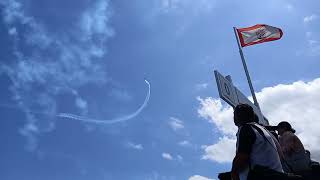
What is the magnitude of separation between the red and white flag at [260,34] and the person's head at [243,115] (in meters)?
14.3

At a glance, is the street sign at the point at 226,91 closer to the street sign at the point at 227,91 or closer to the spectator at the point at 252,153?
the street sign at the point at 227,91

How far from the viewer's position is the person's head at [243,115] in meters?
4.60

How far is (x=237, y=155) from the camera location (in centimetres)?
435

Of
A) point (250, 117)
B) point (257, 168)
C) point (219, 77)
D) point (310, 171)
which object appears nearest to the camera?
point (257, 168)

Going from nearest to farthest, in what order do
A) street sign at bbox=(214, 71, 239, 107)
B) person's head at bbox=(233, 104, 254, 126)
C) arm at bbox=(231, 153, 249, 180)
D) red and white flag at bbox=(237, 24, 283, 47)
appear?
arm at bbox=(231, 153, 249, 180)
person's head at bbox=(233, 104, 254, 126)
street sign at bbox=(214, 71, 239, 107)
red and white flag at bbox=(237, 24, 283, 47)

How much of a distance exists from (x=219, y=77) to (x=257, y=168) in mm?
8121

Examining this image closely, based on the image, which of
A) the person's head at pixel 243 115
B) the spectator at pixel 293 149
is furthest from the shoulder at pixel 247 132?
the spectator at pixel 293 149

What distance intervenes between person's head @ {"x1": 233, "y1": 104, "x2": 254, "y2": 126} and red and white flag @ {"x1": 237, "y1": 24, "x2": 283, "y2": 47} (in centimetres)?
1426

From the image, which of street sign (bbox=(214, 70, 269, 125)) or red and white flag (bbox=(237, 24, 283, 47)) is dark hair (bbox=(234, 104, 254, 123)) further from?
red and white flag (bbox=(237, 24, 283, 47))

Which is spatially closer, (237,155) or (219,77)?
(237,155)

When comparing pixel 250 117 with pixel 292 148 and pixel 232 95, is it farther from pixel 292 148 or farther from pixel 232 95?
pixel 232 95

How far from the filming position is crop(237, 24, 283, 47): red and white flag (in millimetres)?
18234

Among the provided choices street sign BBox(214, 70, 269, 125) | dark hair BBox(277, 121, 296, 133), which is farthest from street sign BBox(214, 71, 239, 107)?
dark hair BBox(277, 121, 296, 133)

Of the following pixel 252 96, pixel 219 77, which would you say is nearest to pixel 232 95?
pixel 219 77
